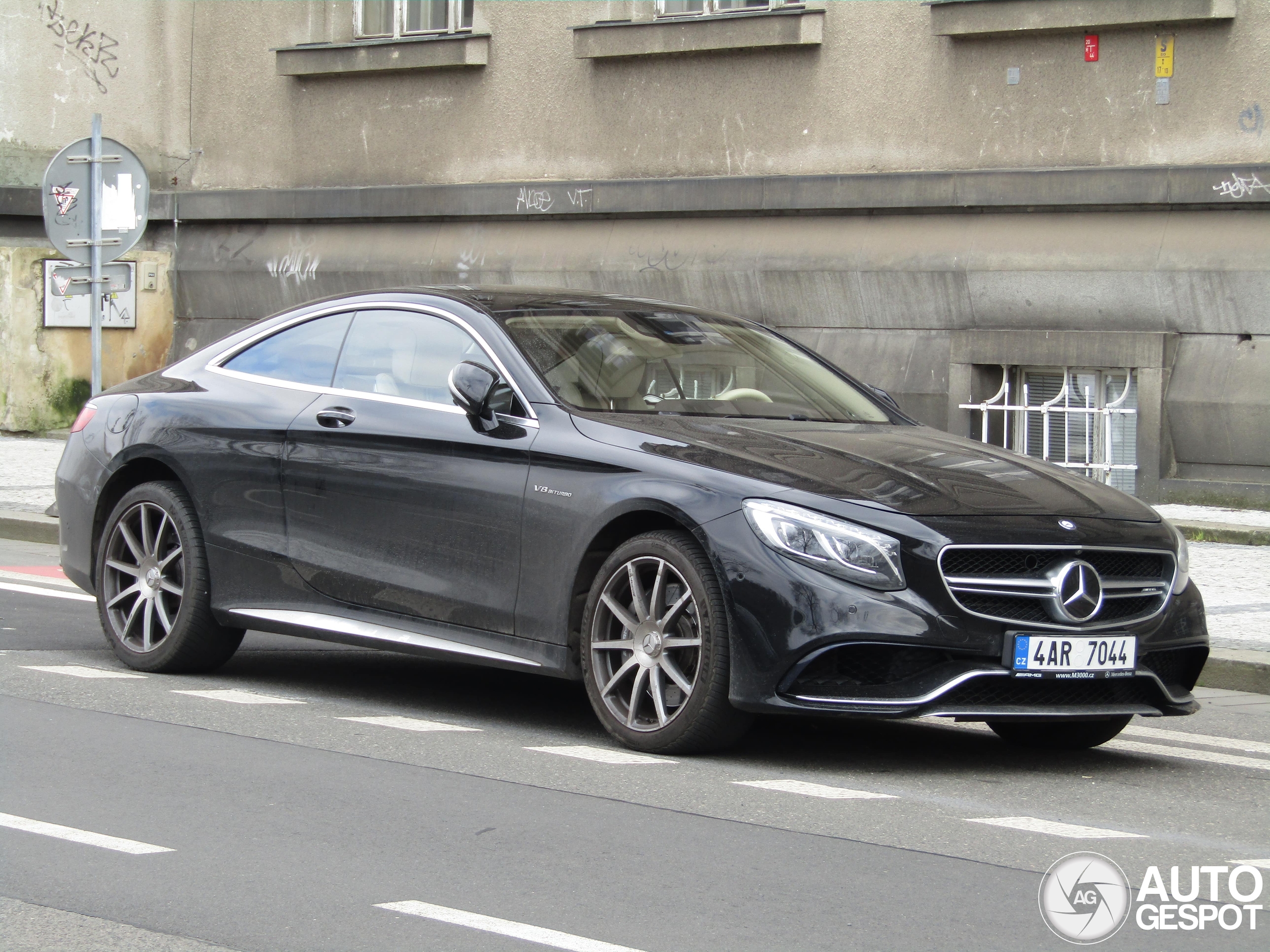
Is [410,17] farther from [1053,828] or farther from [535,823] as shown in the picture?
[1053,828]

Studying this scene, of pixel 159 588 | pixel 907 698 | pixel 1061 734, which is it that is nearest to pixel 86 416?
pixel 159 588

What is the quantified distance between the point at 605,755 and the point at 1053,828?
1556 millimetres

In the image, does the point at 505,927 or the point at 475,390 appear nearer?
the point at 505,927

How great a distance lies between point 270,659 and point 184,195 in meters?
12.5

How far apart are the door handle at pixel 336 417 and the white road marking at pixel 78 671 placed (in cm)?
138

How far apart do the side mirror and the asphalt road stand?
1.11 meters

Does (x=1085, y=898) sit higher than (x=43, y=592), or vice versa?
(x=1085, y=898)

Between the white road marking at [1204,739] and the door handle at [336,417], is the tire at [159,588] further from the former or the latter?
the white road marking at [1204,739]

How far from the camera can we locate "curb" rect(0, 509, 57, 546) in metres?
13.3

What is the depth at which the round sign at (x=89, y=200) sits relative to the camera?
45.1 ft

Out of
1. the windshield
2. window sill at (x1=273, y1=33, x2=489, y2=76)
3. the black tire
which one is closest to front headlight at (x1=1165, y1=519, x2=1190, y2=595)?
the black tire

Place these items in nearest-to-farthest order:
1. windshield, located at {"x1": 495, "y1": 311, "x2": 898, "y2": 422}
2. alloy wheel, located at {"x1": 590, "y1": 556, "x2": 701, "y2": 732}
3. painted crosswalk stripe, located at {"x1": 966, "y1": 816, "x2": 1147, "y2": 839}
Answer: painted crosswalk stripe, located at {"x1": 966, "y1": 816, "x2": 1147, "y2": 839}, alloy wheel, located at {"x1": 590, "y1": 556, "x2": 701, "y2": 732}, windshield, located at {"x1": 495, "y1": 311, "x2": 898, "y2": 422}

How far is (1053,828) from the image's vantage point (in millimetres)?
5340

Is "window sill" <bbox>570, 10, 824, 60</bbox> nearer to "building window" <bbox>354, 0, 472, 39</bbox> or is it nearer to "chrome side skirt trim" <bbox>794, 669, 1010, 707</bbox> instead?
"building window" <bbox>354, 0, 472, 39</bbox>
